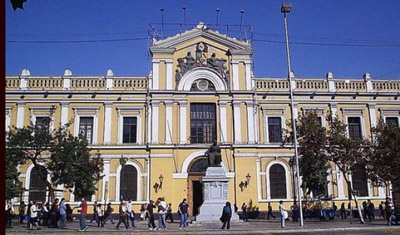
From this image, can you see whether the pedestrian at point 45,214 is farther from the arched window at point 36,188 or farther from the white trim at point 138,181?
the white trim at point 138,181

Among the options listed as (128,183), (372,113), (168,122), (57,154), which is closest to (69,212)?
(57,154)

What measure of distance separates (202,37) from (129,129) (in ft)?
35.4

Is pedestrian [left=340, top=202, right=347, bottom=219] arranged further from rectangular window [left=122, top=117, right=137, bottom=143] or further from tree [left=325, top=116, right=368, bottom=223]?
rectangular window [left=122, top=117, right=137, bottom=143]

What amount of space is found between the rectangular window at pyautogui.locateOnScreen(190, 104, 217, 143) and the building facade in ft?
0.29

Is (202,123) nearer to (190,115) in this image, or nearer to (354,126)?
(190,115)

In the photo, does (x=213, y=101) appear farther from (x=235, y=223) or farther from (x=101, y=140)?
(x=235, y=223)

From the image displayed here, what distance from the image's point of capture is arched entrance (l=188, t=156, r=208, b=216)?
114ft

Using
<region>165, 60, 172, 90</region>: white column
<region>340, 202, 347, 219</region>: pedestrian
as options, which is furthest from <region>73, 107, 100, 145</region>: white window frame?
<region>340, 202, 347, 219</region>: pedestrian

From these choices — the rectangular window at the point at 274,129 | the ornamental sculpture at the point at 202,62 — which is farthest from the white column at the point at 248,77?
the rectangular window at the point at 274,129

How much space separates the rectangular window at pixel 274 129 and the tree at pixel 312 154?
15.4ft

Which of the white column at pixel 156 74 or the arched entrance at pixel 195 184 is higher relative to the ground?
the white column at pixel 156 74

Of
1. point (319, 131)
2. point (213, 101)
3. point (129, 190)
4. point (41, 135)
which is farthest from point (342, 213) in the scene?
point (41, 135)

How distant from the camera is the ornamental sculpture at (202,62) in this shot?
37031 millimetres

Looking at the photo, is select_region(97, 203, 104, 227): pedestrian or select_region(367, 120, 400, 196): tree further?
select_region(367, 120, 400, 196): tree
